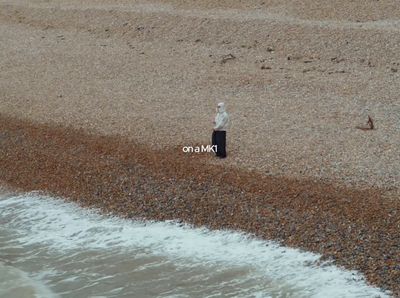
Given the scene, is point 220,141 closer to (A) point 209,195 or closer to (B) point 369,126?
(A) point 209,195

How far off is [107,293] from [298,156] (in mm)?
4698

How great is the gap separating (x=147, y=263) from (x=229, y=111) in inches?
255

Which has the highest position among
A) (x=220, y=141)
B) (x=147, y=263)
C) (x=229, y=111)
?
(x=229, y=111)

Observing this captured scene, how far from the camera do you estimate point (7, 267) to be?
10102 mm

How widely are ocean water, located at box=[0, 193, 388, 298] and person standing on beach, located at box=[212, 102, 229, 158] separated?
2350 millimetres

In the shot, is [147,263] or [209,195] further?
[209,195]

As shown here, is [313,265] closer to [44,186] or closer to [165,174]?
[165,174]

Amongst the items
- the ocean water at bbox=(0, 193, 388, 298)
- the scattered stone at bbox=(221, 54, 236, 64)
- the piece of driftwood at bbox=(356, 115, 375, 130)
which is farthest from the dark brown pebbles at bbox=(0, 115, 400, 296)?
the scattered stone at bbox=(221, 54, 236, 64)

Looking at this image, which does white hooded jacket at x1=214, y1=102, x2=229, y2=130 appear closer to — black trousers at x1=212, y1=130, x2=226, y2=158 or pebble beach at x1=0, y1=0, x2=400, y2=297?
black trousers at x1=212, y1=130, x2=226, y2=158

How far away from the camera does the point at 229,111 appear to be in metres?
15.7

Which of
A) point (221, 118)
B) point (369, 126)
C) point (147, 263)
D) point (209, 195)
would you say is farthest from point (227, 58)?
point (147, 263)

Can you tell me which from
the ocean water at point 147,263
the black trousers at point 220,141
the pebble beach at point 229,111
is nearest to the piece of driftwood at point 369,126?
the pebble beach at point 229,111

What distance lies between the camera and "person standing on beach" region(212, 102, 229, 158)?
12.5 metres

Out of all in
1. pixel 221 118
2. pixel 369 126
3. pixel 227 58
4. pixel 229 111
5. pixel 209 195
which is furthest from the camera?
pixel 227 58
